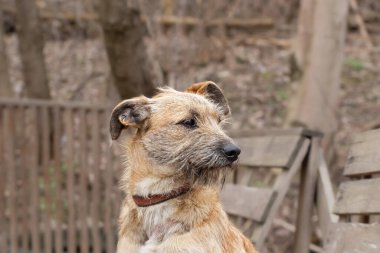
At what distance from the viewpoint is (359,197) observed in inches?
201

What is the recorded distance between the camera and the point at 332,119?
34.0ft

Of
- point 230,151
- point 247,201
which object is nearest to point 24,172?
point 247,201

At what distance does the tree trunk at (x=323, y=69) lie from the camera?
10164 mm

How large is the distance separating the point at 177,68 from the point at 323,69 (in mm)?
3806

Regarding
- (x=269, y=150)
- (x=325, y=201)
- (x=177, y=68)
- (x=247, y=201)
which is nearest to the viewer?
(x=325, y=201)

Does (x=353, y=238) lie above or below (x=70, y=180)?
below

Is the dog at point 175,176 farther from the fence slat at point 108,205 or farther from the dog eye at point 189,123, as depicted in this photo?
the fence slat at point 108,205

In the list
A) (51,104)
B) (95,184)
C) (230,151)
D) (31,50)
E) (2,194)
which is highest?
(31,50)

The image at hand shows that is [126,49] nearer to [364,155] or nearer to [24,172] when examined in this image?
[24,172]

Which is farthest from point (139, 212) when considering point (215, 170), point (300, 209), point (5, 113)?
point (5, 113)

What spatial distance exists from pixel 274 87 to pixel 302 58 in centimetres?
399

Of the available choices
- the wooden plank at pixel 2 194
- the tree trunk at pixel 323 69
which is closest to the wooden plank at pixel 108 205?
the wooden plank at pixel 2 194

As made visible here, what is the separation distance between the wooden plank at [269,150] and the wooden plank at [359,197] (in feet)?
2.65

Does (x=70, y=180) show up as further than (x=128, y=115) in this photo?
Yes
